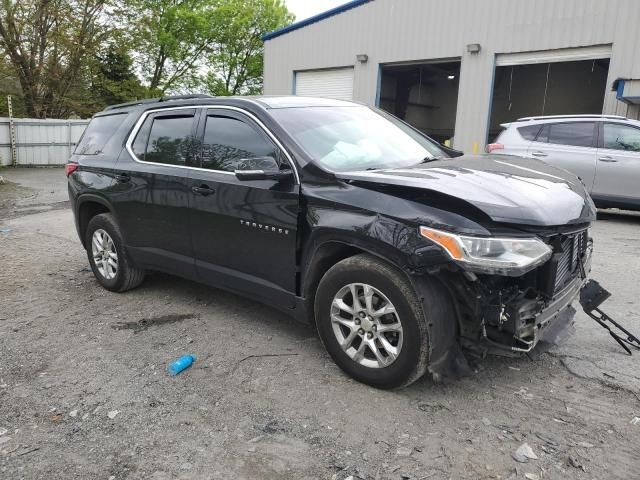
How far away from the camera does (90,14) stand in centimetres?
2400

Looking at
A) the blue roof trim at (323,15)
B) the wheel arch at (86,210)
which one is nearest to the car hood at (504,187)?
the wheel arch at (86,210)

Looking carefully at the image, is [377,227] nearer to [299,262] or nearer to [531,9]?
[299,262]

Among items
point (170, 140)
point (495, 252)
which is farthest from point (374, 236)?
point (170, 140)

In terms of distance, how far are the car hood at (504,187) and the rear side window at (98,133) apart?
285 centimetres

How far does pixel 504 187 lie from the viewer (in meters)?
2.98

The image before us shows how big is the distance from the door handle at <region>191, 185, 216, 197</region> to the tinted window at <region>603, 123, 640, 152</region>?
748 cm

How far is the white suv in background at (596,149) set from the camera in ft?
28.4

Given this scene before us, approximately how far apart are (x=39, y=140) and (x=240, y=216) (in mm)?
19494

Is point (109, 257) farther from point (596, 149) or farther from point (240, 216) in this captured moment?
point (596, 149)

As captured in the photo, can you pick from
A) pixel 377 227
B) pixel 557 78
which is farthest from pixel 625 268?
pixel 557 78

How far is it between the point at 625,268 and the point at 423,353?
388cm

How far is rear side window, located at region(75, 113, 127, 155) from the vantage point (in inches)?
201

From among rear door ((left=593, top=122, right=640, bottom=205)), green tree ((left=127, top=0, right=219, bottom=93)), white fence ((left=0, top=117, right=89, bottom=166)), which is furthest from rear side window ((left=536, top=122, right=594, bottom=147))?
green tree ((left=127, top=0, right=219, bottom=93))

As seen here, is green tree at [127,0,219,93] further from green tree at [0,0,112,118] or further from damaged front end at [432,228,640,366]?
damaged front end at [432,228,640,366]
